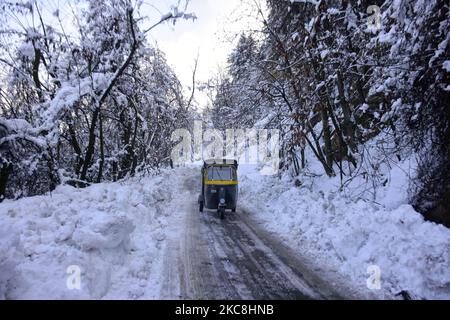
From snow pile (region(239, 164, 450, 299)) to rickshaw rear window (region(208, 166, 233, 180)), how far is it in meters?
3.73

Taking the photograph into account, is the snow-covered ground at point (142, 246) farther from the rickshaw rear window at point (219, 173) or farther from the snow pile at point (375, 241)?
the rickshaw rear window at point (219, 173)

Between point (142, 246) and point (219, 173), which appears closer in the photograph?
point (142, 246)

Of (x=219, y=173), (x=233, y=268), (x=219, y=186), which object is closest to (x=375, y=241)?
(x=233, y=268)

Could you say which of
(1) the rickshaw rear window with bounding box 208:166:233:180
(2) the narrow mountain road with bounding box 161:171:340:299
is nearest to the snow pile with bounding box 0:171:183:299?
(2) the narrow mountain road with bounding box 161:171:340:299

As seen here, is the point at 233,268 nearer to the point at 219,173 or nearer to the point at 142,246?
the point at 142,246

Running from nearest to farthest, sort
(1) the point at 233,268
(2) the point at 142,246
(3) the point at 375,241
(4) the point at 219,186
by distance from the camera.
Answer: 1. (3) the point at 375,241
2. (1) the point at 233,268
3. (2) the point at 142,246
4. (4) the point at 219,186

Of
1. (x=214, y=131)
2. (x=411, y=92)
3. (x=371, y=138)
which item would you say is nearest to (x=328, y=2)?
(x=371, y=138)

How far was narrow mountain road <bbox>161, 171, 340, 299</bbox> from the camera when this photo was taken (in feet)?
19.0

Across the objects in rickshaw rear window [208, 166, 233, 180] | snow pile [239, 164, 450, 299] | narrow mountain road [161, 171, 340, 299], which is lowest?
narrow mountain road [161, 171, 340, 299]

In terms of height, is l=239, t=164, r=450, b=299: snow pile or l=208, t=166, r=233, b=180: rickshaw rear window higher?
l=208, t=166, r=233, b=180: rickshaw rear window

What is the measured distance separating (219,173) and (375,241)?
868 cm

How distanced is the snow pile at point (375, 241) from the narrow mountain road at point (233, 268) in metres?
0.56

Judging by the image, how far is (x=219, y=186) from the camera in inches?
555

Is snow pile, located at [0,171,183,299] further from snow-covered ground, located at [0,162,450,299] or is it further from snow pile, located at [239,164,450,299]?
snow pile, located at [239,164,450,299]
